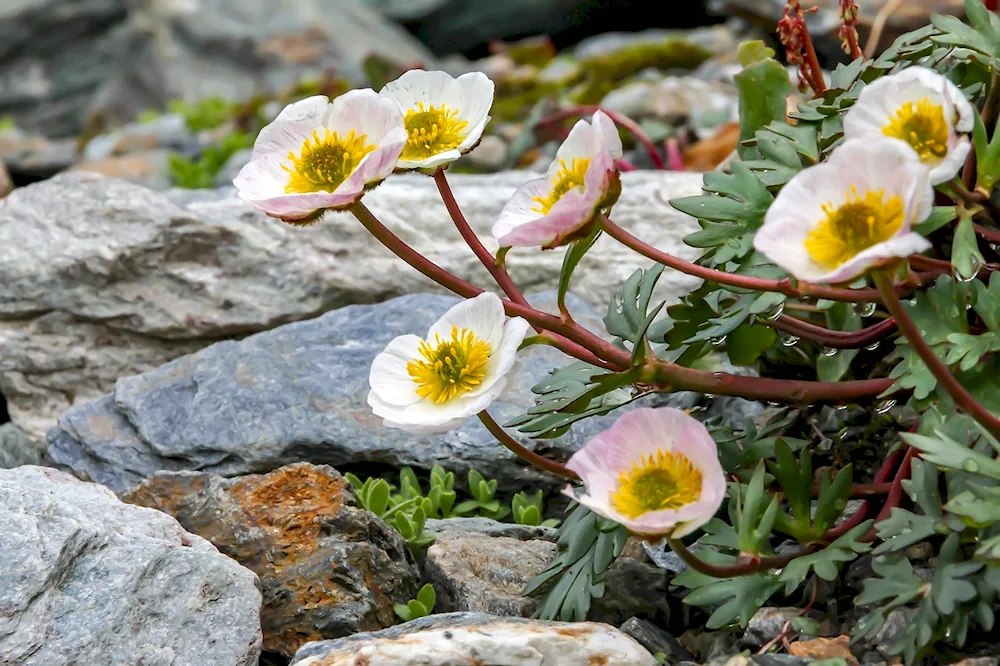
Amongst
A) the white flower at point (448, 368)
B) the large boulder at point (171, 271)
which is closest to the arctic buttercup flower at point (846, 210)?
the white flower at point (448, 368)

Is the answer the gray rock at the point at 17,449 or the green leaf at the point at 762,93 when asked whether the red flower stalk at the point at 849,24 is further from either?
the gray rock at the point at 17,449

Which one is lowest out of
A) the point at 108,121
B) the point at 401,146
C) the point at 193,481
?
the point at 108,121

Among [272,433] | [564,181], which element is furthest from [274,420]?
[564,181]

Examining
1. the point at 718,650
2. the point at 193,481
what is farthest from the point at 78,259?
the point at 718,650

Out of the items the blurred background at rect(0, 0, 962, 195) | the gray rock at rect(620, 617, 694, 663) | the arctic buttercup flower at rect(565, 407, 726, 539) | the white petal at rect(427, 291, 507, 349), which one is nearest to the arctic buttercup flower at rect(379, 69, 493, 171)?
the white petal at rect(427, 291, 507, 349)

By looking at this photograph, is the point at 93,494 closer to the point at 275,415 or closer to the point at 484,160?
the point at 275,415

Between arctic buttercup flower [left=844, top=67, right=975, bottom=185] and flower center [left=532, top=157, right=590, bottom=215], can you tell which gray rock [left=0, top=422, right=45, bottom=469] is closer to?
flower center [left=532, top=157, right=590, bottom=215]
